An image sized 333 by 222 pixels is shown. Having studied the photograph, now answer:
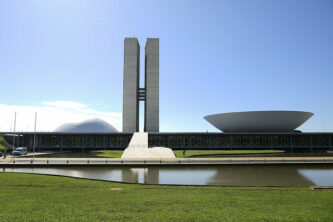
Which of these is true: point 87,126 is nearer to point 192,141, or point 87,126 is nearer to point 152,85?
point 152,85

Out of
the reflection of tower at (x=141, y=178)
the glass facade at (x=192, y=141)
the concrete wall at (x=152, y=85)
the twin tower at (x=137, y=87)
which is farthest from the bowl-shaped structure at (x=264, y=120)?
the reflection of tower at (x=141, y=178)

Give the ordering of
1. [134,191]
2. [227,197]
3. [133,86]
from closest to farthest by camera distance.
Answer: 1. [227,197]
2. [134,191]
3. [133,86]

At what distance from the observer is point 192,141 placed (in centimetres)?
5916

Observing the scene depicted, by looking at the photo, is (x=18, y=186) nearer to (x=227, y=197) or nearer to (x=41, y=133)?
(x=227, y=197)

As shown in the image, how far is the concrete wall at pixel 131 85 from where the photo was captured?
81.4 meters

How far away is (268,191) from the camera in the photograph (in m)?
12.8

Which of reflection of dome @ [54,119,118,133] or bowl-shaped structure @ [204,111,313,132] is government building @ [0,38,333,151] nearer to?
bowl-shaped structure @ [204,111,313,132]

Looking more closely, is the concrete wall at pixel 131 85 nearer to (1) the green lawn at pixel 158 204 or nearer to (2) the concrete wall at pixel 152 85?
(2) the concrete wall at pixel 152 85

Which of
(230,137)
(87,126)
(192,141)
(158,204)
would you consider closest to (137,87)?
(192,141)

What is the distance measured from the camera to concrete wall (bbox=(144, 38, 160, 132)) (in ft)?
267

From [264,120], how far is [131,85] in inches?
1740

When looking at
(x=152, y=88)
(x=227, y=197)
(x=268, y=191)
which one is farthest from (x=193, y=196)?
(x=152, y=88)

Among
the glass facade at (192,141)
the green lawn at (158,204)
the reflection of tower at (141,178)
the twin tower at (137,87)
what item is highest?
the twin tower at (137,87)

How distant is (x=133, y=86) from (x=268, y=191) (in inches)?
2871
